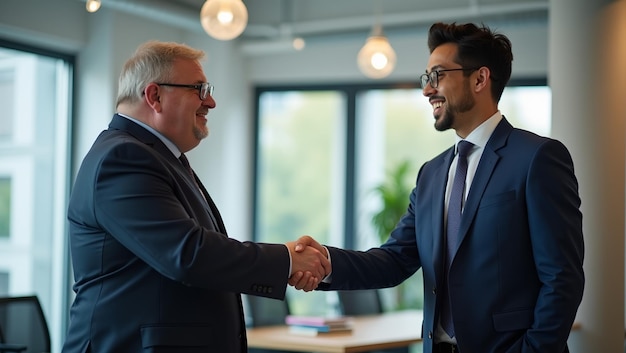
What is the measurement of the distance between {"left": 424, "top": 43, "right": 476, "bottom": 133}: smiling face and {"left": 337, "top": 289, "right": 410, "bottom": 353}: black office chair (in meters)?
3.72

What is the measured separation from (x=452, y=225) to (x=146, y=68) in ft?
3.81

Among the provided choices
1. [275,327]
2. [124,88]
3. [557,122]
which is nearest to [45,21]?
[275,327]

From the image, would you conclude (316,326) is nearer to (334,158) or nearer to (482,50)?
(482,50)

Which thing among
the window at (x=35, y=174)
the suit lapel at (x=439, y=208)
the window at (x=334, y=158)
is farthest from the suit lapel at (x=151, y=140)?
the window at (x=334, y=158)

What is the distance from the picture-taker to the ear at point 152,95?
9.55ft

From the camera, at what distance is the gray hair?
115 inches

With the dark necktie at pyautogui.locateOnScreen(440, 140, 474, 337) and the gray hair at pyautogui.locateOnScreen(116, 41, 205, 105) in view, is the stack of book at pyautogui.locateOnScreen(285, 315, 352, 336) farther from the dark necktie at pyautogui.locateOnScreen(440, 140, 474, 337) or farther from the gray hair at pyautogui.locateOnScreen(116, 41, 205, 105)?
the gray hair at pyautogui.locateOnScreen(116, 41, 205, 105)

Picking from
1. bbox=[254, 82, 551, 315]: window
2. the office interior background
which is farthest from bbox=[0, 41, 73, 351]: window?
bbox=[254, 82, 551, 315]: window

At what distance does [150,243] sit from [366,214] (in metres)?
7.02

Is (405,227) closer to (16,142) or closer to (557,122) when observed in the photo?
(557,122)

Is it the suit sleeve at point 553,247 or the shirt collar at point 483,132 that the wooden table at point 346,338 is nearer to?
the shirt collar at point 483,132

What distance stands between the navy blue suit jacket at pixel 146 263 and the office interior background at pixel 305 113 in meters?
3.15

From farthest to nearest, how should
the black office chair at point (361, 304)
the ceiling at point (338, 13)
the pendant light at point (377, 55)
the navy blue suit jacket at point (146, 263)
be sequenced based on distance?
the ceiling at point (338, 13)
the pendant light at point (377, 55)
the black office chair at point (361, 304)
the navy blue suit jacket at point (146, 263)

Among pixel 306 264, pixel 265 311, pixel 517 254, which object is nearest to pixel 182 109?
pixel 306 264
